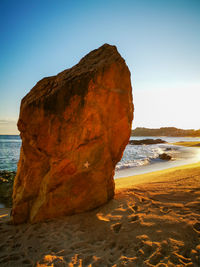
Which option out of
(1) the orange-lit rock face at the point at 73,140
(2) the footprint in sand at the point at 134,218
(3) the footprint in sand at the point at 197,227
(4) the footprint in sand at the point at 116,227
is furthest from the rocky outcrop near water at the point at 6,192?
(3) the footprint in sand at the point at 197,227

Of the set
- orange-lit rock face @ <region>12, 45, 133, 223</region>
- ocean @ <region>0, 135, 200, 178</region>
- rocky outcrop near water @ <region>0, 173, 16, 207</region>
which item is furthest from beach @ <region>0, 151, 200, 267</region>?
ocean @ <region>0, 135, 200, 178</region>

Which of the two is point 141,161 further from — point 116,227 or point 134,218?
point 116,227

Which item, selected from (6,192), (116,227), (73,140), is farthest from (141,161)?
(116,227)

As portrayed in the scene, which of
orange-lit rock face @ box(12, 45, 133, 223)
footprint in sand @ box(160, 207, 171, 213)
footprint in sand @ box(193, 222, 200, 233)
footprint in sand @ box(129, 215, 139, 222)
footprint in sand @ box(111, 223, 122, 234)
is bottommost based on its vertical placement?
footprint in sand @ box(111, 223, 122, 234)

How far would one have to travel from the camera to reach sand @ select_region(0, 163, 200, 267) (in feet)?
8.13

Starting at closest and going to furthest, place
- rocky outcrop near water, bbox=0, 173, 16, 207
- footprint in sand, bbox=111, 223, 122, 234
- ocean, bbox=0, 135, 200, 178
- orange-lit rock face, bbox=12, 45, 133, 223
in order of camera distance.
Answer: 1. footprint in sand, bbox=111, 223, 122, 234
2. orange-lit rock face, bbox=12, 45, 133, 223
3. rocky outcrop near water, bbox=0, 173, 16, 207
4. ocean, bbox=0, 135, 200, 178

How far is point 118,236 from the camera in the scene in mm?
3045

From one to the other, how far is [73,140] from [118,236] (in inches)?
100

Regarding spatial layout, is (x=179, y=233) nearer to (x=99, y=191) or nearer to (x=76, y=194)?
(x=99, y=191)

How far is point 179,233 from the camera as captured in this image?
9.16 ft

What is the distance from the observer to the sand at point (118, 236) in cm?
248

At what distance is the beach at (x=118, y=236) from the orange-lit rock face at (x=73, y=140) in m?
0.49

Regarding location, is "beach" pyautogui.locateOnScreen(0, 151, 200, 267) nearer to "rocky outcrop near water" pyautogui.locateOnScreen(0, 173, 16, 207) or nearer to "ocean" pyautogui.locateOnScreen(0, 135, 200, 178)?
"rocky outcrop near water" pyautogui.locateOnScreen(0, 173, 16, 207)

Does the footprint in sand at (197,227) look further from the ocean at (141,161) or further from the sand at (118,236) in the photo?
the ocean at (141,161)
